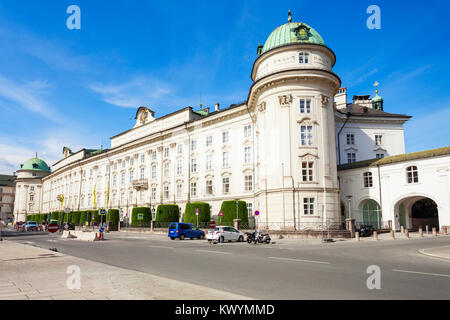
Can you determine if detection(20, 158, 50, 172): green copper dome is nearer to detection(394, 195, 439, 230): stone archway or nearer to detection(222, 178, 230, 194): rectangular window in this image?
detection(222, 178, 230, 194): rectangular window

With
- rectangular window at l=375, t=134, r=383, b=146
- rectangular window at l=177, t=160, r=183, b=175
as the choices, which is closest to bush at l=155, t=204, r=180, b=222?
rectangular window at l=177, t=160, r=183, b=175

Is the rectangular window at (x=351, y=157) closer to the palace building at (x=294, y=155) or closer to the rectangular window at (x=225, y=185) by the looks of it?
the palace building at (x=294, y=155)

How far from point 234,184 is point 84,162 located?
51.0m

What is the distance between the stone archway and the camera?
130 feet

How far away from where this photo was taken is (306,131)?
3694 cm

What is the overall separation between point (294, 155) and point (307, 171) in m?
2.14

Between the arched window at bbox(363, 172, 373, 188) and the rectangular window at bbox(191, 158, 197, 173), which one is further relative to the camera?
the rectangular window at bbox(191, 158, 197, 173)

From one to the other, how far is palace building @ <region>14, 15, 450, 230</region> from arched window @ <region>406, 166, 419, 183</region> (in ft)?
Answer: 0.31

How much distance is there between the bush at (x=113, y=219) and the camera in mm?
60919

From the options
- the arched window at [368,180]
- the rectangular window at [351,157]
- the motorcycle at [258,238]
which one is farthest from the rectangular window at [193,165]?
the motorcycle at [258,238]

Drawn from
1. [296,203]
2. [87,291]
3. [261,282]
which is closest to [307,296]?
[261,282]

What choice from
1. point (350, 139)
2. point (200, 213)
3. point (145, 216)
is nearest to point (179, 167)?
point (145, 216)

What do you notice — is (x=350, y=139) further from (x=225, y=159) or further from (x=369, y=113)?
(x=225, y=159)
